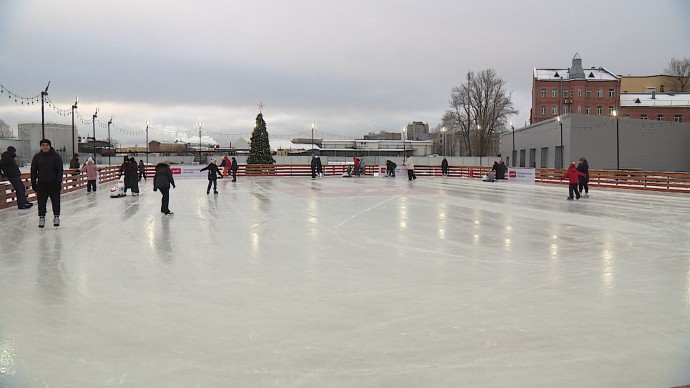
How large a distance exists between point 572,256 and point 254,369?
5.91 metres

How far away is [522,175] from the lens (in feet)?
120

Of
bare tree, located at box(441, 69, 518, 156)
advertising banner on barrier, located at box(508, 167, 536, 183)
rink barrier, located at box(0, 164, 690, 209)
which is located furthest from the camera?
bare tree, located at box(441, 69, 518, 156)

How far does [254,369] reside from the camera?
3566mm

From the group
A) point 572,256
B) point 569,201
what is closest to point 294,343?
point 572,256

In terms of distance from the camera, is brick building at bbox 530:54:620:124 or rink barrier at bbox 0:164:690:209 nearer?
rink barrier at bbox 0:164:690:209

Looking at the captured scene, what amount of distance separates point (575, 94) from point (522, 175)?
49.9 m

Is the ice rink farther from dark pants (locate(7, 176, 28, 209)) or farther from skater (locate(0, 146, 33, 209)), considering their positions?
dark pants (locate(7, 176, 28, 209))

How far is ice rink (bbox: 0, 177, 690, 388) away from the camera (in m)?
3.55

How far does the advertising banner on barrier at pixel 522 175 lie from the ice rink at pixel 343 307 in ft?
83.5

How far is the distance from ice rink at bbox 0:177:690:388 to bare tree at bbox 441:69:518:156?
63.2 meters

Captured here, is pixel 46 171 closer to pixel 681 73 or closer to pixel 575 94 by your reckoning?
pixel 575 94

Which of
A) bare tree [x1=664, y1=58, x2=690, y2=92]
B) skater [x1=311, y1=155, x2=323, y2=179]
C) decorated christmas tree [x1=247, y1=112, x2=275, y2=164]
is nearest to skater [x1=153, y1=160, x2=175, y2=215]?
skater [x1=311, y1=155, x2=323, y2=179]

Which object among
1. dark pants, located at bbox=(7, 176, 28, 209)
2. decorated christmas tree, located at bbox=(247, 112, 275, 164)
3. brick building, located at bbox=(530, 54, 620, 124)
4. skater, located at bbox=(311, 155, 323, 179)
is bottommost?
dark pants, located at bbox=(7, 176, 28, 209)

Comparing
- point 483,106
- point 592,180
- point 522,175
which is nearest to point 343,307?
point 592,180
